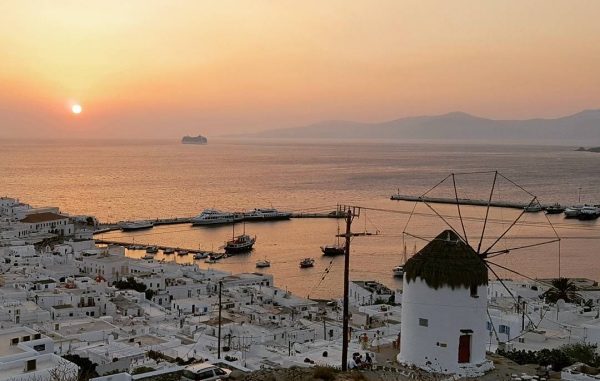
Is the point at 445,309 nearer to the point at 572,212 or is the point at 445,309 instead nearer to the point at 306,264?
the point at 306,264

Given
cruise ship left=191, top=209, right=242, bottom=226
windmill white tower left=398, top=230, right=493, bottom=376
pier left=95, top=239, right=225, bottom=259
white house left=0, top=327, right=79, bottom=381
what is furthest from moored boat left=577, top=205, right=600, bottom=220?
windmill white tower left=398, top=230, right=493, bottom=376

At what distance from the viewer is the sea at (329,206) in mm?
49250

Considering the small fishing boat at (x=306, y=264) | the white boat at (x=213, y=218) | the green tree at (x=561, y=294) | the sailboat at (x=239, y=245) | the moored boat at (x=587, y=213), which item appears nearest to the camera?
the green tree at (x=561, y=294)

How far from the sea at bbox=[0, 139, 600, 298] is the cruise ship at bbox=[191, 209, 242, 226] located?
6.28ft

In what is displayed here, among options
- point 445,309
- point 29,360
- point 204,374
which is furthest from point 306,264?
point 445,309

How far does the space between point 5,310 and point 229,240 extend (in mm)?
39676

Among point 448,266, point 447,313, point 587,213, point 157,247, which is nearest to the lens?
point 447,313

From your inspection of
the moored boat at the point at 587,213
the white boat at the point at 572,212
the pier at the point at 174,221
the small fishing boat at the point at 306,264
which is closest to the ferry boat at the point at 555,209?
the white boat at the point at 572,212

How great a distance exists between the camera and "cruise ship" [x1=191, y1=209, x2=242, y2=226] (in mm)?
72500

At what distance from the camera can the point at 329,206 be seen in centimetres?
8519

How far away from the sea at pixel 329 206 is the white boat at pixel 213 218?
6.25 ft

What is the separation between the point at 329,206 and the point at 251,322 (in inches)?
2345

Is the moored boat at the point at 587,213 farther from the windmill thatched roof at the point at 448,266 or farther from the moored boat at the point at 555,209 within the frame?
the windmill thatched roof at the point at 448,266

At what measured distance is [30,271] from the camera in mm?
34188
